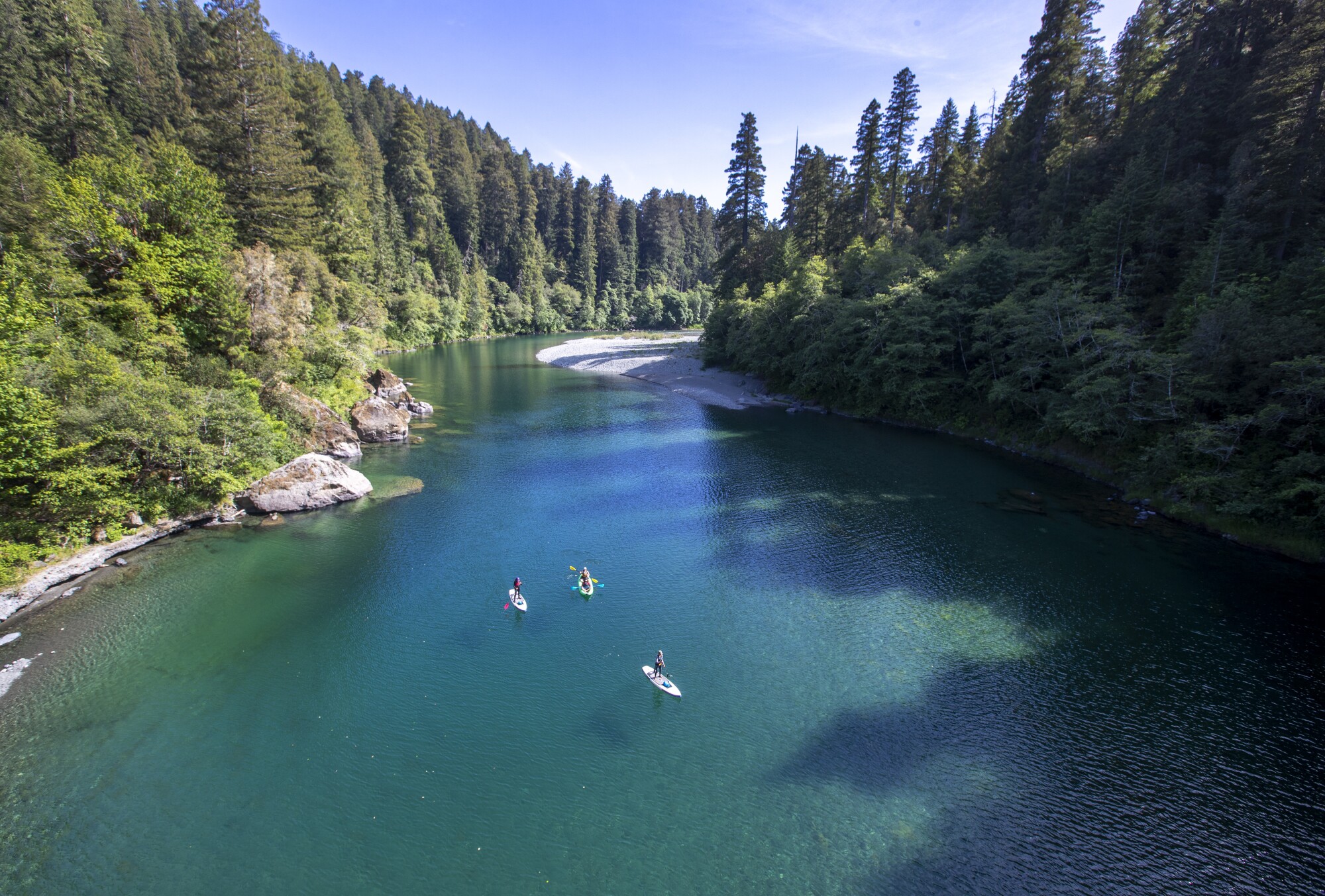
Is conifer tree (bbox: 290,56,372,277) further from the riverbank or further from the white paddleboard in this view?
the white paddleboard

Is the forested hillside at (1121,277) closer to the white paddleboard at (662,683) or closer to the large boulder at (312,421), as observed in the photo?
the white paddleboard at (662,683)

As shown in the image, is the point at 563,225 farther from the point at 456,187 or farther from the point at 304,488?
the point at 304,488

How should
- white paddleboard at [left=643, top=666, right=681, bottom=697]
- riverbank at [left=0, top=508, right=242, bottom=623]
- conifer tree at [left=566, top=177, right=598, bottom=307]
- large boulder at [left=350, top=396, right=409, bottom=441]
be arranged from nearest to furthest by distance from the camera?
1. white paddleboard at [left=643, top=666, right=681, bottom=697]
2. riverbank at [left=0, top=508, right=242, bottom=623]
3. large boulder at [left=350, top=396, right=409, bottom=441]
4. conifer tree at [left=566, top=177, right=598, bottom=307]

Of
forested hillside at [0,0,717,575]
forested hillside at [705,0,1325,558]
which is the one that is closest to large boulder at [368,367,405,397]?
forested hillside at [0,0,717,575]

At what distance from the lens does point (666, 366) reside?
76.2 m

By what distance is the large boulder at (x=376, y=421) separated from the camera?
40.0m

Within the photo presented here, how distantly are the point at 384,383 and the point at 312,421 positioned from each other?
15489mm

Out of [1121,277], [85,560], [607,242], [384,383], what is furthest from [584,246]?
[85,560]

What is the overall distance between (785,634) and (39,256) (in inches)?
1384

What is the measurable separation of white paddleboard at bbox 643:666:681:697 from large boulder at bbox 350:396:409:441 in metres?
31.8

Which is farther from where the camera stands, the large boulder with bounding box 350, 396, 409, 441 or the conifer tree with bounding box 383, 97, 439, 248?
the conifer tree with bounding box 383, 97, 439, 248

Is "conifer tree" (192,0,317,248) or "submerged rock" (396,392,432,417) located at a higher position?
"conifer tree" (192,0,317,248)

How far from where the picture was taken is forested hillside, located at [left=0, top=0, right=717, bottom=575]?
69.4ft

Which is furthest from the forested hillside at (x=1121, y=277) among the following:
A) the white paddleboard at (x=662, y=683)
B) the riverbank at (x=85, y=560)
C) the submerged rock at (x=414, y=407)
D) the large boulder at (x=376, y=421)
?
the riverbank at (x=85, y=560)
